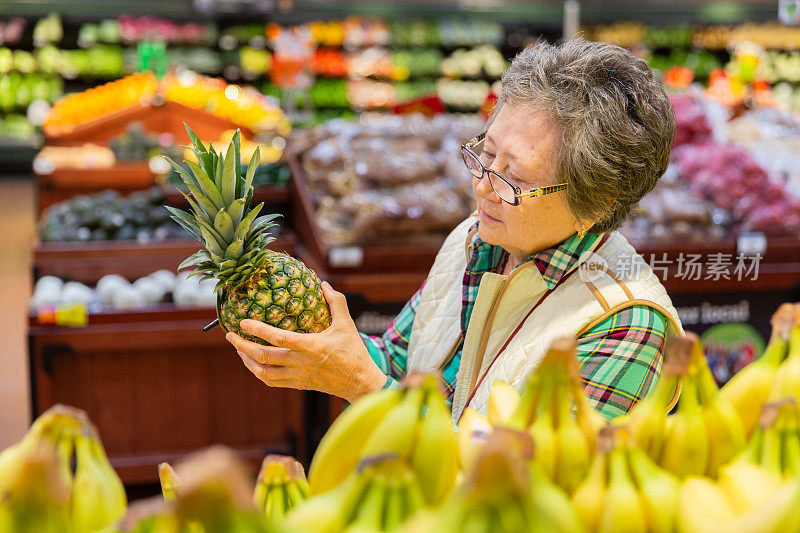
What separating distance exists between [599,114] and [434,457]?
950 mm

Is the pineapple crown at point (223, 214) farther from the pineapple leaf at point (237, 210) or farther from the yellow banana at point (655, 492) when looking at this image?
the yellow banana at point (655, 492)

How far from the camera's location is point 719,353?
12.7 feet

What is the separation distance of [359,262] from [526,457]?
2932 millimetres

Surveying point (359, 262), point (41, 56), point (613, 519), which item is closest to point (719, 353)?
point (359, 262)

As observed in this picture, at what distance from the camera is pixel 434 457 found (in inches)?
31.4

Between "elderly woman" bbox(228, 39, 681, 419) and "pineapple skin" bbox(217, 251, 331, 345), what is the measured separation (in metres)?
0.05

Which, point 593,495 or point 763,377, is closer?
point 593,495

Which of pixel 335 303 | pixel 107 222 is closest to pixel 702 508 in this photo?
pixel 335 303

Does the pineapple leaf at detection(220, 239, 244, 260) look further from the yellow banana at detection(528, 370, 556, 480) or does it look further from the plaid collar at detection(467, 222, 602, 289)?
the yellow banana at detection(528, 370, 556, 480)

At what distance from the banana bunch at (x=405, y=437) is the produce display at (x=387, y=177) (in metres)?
2.91

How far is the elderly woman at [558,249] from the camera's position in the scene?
1.54m

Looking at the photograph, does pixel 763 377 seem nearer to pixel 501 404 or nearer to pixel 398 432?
pixel 501 404

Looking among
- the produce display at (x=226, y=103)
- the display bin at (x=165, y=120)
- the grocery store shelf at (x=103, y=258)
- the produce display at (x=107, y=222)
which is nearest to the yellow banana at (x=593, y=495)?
the grocery store shelf at (x=103, y=258)

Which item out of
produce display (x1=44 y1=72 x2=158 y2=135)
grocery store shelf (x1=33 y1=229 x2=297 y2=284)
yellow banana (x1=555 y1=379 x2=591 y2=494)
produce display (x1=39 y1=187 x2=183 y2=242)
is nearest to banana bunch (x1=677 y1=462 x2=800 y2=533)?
yellow banana (x1=555 y1=379 x2=591 y2=494)
